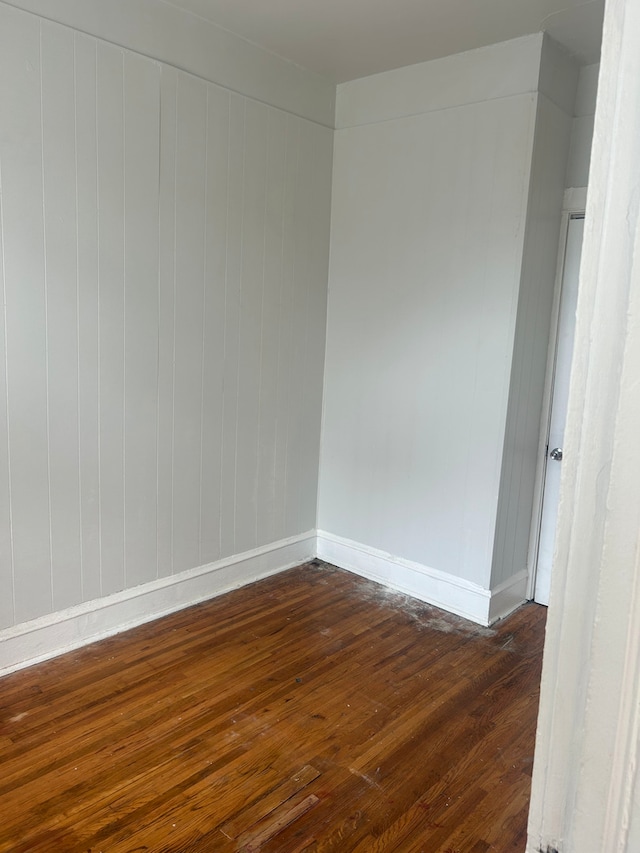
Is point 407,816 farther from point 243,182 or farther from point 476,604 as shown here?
point 243,182

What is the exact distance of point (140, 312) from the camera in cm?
294

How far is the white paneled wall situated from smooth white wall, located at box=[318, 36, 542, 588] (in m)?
0.27

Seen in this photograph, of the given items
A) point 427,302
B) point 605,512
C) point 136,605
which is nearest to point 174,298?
point 427,302

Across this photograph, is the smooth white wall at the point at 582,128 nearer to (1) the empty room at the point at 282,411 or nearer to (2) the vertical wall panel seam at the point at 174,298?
(1) the empty room at the point at 282,411

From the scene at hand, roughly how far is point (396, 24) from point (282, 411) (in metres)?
1.99

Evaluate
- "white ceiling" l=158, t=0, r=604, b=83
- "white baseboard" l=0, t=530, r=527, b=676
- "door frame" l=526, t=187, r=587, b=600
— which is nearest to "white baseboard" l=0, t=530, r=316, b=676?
"white baseboard" l=0, t=530, r=527, b=676

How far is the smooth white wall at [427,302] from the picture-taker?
311 cm

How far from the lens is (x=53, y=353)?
8.77 ft

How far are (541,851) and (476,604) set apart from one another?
9.65 feet

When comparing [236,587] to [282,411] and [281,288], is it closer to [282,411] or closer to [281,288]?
[282,411]

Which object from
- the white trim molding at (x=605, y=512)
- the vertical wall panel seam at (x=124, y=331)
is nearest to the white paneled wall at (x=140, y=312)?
the vertical wall panel seam at (x=124, y=331)

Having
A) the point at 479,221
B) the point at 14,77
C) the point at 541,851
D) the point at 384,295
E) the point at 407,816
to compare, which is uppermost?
the point at 14,77

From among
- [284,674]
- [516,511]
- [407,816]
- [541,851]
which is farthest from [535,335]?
[541,851]

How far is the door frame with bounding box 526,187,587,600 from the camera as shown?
10.7 feet
